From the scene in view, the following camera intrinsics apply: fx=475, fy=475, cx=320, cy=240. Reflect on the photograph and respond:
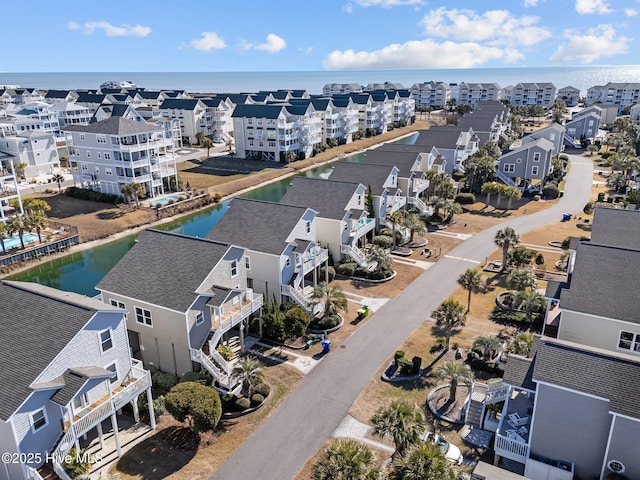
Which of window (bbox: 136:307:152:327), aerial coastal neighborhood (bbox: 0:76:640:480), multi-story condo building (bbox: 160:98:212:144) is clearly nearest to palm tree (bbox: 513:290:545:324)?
aerial coastal neighborhood (bbox: 0:76:640:480)

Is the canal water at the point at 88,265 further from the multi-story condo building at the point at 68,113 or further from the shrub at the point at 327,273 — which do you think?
the multi-story condo building at the point at 68,113

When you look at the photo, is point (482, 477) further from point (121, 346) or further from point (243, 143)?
point (243, 143)

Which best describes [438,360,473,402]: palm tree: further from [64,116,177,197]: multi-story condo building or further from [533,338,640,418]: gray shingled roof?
[64,116,177,197]: multi-story condo building

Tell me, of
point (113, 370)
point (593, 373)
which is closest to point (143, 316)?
point (113, 370)

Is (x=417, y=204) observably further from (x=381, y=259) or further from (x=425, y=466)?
(x=425, y=466)

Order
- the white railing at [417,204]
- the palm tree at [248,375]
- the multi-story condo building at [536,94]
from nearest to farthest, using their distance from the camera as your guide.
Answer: the palm tree at [248,375]
the white railing at [417,204]
the multi-story condo building at [536,94]

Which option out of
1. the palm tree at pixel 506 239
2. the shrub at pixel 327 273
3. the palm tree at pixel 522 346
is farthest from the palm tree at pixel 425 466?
the palm tree at pixel 506 239
